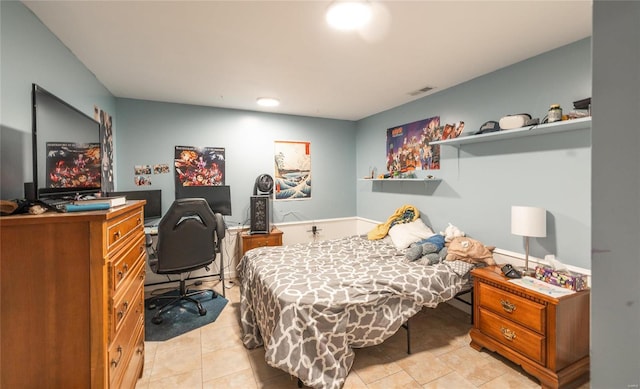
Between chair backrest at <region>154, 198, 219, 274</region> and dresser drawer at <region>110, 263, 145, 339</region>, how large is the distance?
2.82 ft

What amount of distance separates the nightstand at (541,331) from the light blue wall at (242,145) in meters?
2.90

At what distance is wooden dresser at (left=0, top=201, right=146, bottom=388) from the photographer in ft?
3.60

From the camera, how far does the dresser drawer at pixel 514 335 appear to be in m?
1.94

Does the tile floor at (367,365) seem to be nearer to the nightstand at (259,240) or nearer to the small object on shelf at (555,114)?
the nightstand at (259,240)

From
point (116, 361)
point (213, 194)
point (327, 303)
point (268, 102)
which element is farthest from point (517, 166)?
point (213, 194)

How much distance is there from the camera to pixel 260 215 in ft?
12.8

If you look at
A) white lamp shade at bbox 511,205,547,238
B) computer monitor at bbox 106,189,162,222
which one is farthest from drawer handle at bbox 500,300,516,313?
computer monitor at bbox 106,189,162,222

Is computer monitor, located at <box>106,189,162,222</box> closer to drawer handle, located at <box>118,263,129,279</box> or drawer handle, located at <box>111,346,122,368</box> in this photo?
drawer handle, located at <box>118,263,129,279</box>

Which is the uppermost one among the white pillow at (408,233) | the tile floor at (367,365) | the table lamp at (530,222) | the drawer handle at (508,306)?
the table lamp at (530,222)

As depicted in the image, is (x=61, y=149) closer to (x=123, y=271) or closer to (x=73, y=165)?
(x=73, y=165)

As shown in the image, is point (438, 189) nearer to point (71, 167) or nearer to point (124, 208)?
point (124, 208)

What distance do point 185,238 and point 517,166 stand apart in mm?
3235

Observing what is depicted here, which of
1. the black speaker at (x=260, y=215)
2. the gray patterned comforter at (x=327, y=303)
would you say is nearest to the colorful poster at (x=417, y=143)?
the gray patterned comforter at (x=327, y=303)

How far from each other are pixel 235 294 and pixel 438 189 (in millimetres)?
2821
